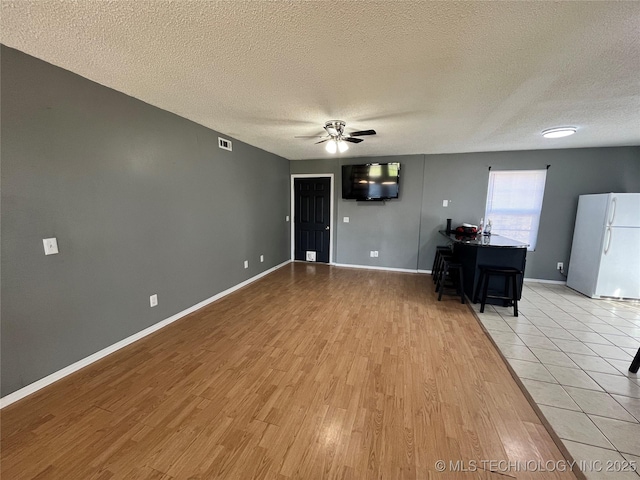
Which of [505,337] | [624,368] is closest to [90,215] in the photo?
[505,337]

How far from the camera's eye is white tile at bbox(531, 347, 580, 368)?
2211mm

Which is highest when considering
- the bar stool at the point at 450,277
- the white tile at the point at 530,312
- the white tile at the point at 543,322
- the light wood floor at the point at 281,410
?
the bar stool at the point at 450,277

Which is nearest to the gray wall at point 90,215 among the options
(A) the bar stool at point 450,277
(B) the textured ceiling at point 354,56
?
(B) the textured ceiling at point 354,56

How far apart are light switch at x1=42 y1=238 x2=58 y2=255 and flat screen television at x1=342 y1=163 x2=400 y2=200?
14.4 ft

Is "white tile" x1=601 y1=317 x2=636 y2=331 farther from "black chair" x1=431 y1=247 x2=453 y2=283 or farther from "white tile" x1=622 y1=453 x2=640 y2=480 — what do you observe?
"white tile" x1=622 y1=453 x2=640 y2=480

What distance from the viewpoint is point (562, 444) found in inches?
57.0

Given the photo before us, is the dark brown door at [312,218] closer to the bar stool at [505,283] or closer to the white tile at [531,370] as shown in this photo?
the bar stool at [505,283]

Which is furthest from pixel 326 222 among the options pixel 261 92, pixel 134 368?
pixel 134 368

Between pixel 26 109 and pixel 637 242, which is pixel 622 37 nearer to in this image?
pixel 637 242

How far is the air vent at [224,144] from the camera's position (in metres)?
3.53

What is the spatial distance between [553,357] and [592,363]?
289 mm

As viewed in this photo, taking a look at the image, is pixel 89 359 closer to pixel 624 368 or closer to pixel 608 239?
pixel 624 368

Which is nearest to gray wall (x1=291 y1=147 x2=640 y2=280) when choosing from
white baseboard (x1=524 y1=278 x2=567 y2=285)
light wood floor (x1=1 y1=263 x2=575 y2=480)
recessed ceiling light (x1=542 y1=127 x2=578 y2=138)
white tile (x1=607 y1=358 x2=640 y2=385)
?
white baseboard (x1=524 y1=278 x2=567 y2=285)

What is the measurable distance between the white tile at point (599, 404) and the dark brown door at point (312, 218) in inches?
175
